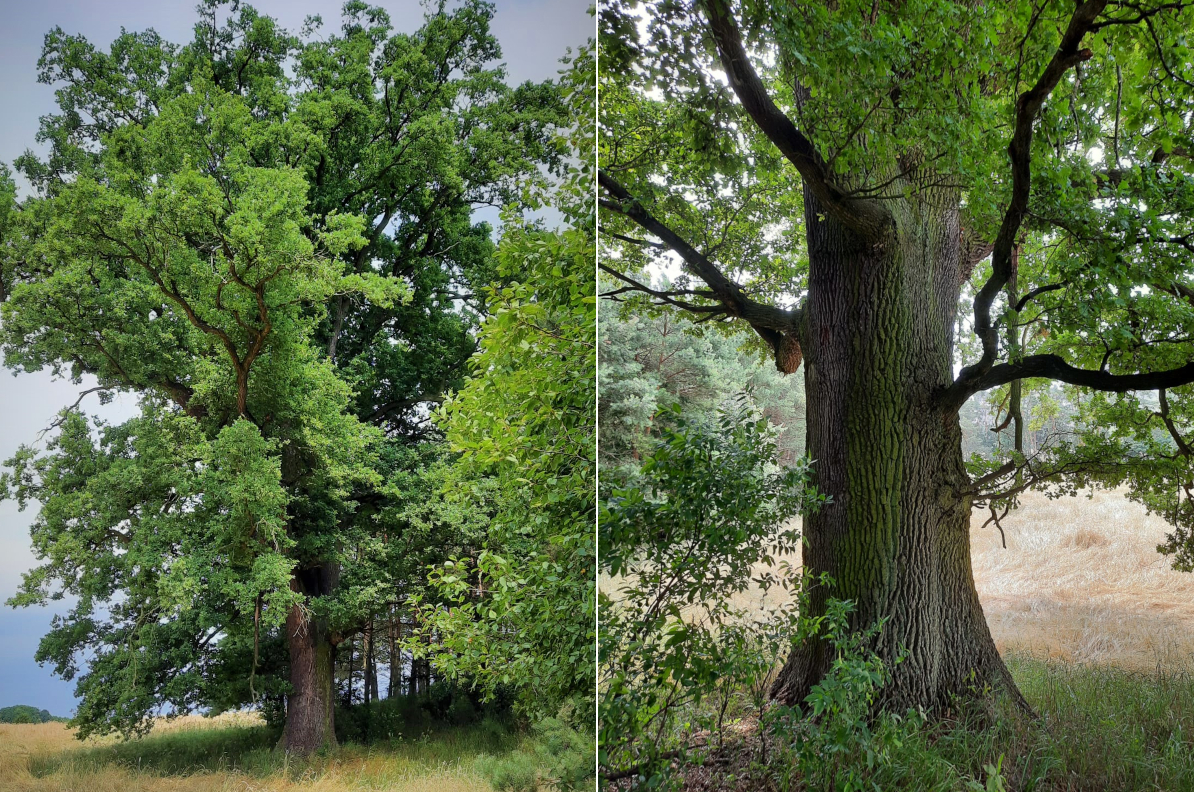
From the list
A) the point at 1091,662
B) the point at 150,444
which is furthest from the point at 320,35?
the point at 1091,662

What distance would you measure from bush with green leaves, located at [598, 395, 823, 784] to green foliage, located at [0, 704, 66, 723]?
0.85 meters

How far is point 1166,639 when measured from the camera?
248cm

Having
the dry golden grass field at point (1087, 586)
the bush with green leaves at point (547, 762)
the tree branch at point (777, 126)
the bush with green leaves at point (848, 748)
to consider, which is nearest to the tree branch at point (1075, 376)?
the tree branch at point (777, 126)

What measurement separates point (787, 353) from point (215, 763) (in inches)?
79.2

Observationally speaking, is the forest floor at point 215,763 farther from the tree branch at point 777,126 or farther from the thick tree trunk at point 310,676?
the tree branch at point 777,126

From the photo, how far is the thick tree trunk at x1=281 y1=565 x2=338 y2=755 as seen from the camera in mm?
1505

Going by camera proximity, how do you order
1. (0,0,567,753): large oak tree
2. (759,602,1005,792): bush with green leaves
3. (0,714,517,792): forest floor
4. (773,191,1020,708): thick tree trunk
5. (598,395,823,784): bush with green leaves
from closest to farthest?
1. (0,714,517,792): forest floor
2. (0,0,567,753): large oak tree
3. (598,395,823,784): bush with green leaves
4. (759,602,1005,792): bush with green leaves
5. (773,191,1020,708): thick tree trunk

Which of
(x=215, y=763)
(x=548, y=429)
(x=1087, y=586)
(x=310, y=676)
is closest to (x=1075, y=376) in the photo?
(x=548, y=429)

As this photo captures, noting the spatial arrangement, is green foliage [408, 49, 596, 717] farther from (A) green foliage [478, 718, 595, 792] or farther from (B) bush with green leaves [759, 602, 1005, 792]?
(B) bush with green leaves [759, 602, 1005, 792]

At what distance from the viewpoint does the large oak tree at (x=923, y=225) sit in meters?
1.59

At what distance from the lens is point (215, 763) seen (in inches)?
47.4

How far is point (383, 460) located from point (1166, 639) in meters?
3.22

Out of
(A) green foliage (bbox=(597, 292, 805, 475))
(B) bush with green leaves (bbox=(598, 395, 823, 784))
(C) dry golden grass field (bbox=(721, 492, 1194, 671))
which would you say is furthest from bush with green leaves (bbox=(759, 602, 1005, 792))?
(C) dry golden grass field (bbox=(721, 492, 1194, 671))

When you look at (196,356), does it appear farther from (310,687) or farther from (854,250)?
(854,250)
